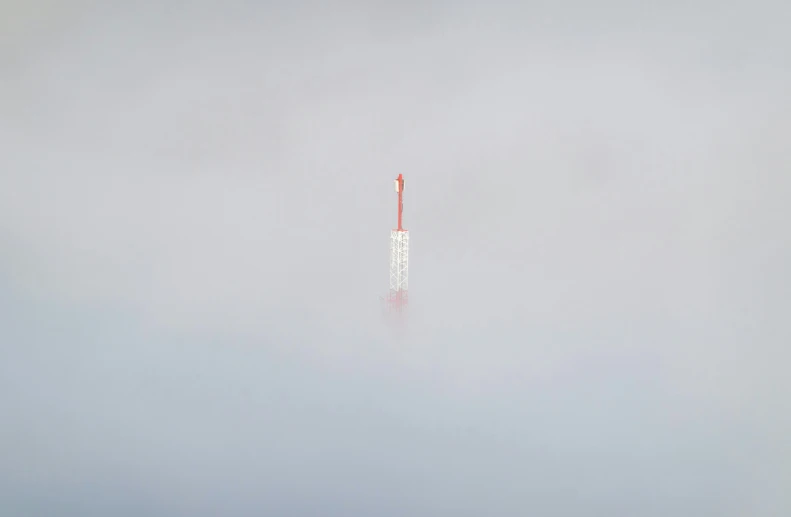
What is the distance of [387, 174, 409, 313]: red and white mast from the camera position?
71.2 ft

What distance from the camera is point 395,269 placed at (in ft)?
71.6

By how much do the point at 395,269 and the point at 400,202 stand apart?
1.08m

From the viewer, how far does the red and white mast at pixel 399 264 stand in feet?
71.2

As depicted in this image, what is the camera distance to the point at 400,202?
21.8m

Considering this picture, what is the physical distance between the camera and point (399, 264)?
21.7 meters

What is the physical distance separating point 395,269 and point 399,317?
30.7 inches

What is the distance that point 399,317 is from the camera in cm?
2191

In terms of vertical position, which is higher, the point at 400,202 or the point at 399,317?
Answer: the point at 400,202

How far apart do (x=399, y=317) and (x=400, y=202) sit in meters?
1.85
